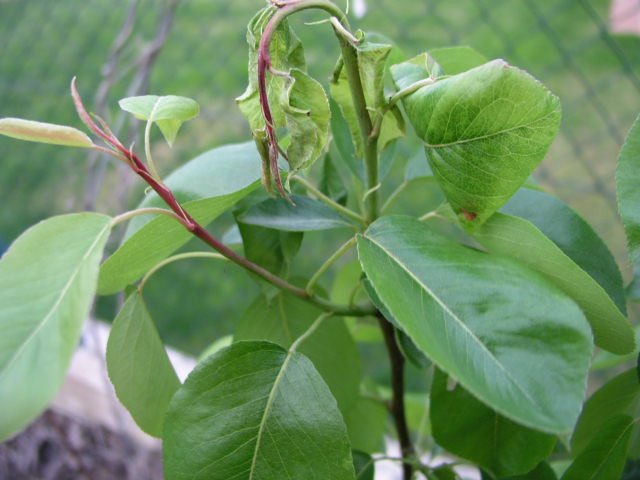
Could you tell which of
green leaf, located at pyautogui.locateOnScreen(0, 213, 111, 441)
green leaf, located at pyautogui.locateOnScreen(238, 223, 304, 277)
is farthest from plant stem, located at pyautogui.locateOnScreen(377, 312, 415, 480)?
green leaf, located at pyautogui.locateOnScreen(0, 213, 111, 441)

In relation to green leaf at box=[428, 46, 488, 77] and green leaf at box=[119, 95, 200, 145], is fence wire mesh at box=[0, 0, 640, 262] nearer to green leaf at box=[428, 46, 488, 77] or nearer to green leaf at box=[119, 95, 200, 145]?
green leaf at box=[428, 46, 488, 77]

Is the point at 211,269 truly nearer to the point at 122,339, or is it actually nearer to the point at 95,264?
the point at 122,339

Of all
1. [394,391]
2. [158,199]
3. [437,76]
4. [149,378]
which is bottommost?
[394,391]

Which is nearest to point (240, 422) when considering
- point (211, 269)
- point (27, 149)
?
point (211, 269)

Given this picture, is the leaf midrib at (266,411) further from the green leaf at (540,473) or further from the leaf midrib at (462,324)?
the green leaf at (540,473)

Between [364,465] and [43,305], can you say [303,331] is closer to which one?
[364,465]

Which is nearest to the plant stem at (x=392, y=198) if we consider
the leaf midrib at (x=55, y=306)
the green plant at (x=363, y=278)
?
the green plant at (x=363, y=278)

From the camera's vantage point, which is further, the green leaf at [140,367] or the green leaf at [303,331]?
the green leaf at [303,331]
